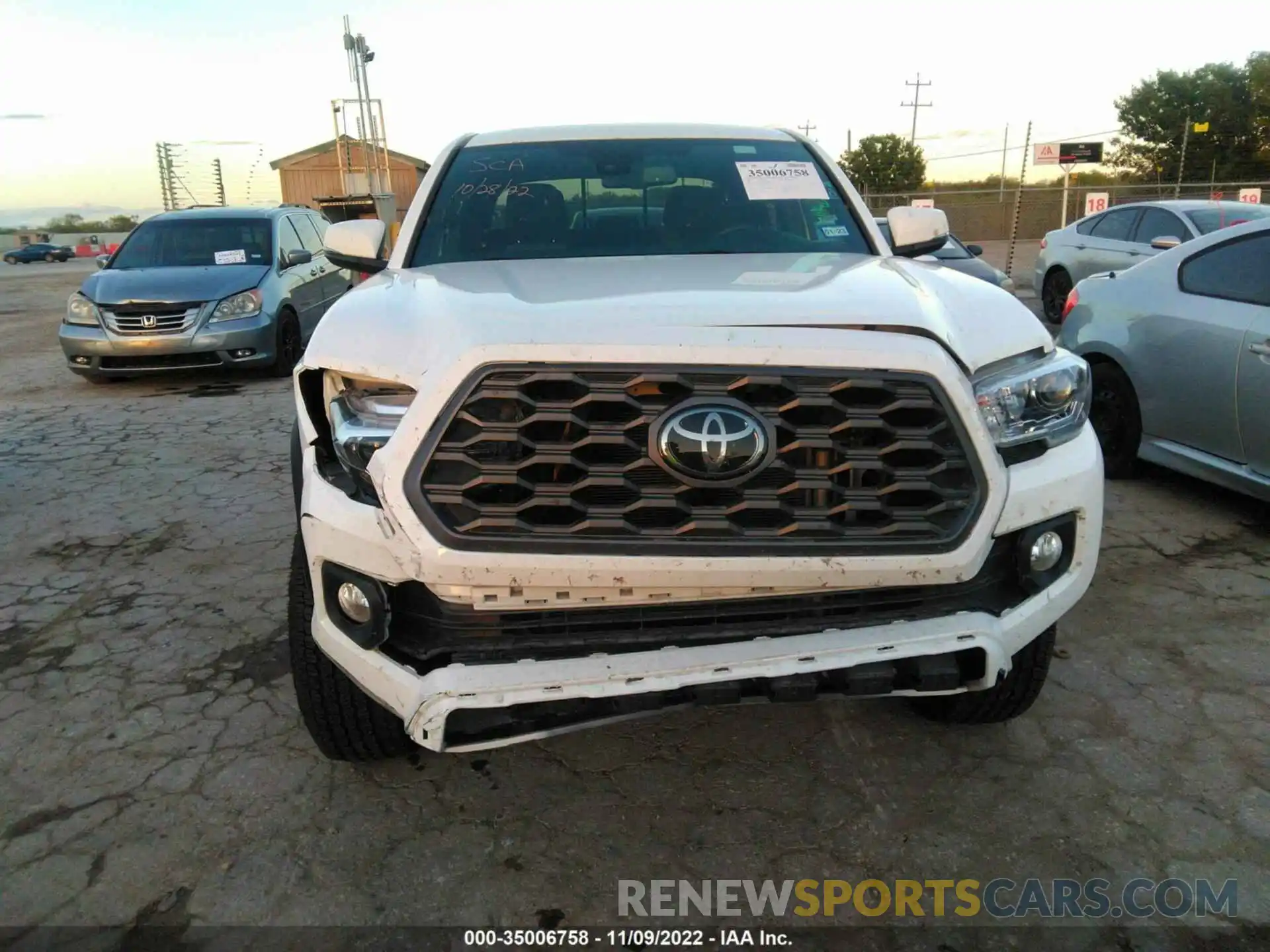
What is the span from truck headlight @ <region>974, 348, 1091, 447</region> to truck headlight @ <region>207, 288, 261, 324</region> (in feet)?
25.2

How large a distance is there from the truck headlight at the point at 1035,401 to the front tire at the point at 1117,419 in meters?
2.78

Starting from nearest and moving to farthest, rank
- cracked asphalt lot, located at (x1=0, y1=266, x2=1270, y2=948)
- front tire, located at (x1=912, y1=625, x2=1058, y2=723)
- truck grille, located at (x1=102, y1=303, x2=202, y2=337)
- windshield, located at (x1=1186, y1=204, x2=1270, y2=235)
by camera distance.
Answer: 1. cracked asphalt lot, located at (x1=0, y1=266, x2=1270, y2=948)
2. front tire, located at (x1=912, y1=625, x2=1058, y2=723)
3. truck grille, located at (x1=102, y1=303, x2=202, y2=337)
4. windshield, located at (x1=1186, y1=204, x2=1270, y2=235)

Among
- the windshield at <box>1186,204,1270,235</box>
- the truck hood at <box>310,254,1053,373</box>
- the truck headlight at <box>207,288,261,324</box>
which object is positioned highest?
the windshield at <box>1186,204,1270,235</box>

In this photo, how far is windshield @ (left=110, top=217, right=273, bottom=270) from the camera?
29.6 ft

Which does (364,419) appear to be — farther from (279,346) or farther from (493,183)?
(279,346)

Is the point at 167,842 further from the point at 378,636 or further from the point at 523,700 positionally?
the point at 523,700

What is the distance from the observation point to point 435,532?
1.98 m

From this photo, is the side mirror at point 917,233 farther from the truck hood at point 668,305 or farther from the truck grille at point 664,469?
the truck grille at point 664,469

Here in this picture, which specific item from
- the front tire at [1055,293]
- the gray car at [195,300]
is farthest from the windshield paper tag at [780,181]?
the front tire at [1055,293]

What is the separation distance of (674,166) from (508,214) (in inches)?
27.1

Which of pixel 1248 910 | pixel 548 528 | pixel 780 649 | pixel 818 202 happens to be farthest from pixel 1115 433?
pixel 548 528

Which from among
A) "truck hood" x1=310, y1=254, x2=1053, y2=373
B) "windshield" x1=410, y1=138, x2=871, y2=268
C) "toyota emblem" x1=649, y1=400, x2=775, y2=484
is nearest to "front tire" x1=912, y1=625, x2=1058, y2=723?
"truck hood" x1=310, y1=254, x2=1053, y2=373

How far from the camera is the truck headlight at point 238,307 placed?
27.4 ft

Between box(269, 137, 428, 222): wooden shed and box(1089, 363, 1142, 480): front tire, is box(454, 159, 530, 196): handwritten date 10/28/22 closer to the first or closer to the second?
box(1089, 363, 1142, 480): front tire
